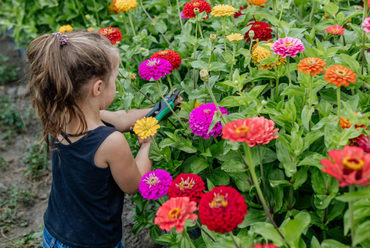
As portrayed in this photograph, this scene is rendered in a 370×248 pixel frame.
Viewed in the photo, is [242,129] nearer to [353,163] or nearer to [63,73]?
[353,163]

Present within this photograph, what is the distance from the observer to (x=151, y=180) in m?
1.08

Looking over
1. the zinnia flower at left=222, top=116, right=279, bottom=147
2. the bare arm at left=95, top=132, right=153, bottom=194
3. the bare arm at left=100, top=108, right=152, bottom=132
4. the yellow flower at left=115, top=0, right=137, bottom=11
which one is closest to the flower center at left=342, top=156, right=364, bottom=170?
the zinnia flower at left=222, top=116, right=279, bottom=147

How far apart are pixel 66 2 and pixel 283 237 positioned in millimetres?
2617

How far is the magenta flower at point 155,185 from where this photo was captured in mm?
1059

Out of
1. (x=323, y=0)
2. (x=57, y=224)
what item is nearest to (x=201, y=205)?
(x=57, y=224)

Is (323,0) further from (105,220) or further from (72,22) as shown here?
(72,22)

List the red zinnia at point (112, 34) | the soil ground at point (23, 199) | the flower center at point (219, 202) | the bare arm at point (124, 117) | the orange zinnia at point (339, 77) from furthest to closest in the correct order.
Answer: the soil ground at point (23, 199), the red zinnia at point (112, 34), the bare arm at point (124, 117), the orange zinnia at point (339, 77), the flower center at point (219, 202)

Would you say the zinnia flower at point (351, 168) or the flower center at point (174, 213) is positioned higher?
the zinnia flower at point (351, 168)

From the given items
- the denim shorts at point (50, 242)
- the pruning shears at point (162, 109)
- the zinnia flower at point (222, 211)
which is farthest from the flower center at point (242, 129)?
the denim shorts at point (50, 242)

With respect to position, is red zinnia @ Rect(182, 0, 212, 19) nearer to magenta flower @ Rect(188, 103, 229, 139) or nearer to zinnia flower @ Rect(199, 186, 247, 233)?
magenta flower @ Rect(188, 103, 229, 139)

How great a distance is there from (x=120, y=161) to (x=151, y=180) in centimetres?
17

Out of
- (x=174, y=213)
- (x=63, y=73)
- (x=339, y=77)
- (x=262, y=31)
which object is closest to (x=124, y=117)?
(x=63, y=73)

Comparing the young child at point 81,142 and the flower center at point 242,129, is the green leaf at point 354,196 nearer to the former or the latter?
the flower center at point 242,129

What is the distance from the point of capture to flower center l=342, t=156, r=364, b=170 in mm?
613
